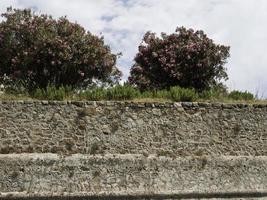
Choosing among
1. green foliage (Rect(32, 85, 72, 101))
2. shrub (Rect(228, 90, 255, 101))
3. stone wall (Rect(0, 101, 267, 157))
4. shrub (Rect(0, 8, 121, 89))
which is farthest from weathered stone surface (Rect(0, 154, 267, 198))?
shrub (Rect(0, 8, 121, 89))

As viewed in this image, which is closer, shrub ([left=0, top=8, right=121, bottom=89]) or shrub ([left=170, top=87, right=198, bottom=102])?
shrub ([left=170, top=87, right=198, bottom=102])

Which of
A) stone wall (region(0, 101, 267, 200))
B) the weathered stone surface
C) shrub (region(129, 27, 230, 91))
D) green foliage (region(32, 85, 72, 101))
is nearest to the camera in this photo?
the weathered stone surface

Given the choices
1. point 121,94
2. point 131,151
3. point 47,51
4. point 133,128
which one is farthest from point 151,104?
point 47,51

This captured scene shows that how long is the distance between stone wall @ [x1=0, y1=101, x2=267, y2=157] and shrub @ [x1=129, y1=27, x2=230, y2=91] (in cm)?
433

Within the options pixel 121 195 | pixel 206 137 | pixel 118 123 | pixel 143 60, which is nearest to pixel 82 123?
pixel 118 123

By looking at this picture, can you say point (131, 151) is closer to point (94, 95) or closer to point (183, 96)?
point (94, 95)

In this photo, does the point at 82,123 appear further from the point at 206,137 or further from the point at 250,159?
the point at 250,159

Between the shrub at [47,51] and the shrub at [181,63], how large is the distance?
5.77 feet

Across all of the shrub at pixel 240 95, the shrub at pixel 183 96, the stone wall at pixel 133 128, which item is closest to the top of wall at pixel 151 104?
the stone wall at pixel 133 128

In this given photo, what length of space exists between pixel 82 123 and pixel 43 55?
4078mm

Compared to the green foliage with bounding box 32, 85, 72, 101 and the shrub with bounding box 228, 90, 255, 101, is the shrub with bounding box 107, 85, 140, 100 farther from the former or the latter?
the shrub with bounding box 228, 90, 255, 101

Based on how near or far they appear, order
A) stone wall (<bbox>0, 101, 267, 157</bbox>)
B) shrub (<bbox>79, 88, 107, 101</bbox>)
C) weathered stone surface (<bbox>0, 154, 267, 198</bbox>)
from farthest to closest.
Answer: shrub (<bbox>79, 88, 107, 101</bbox>) < stone wall (<bbox>0, 101, 267, 157</bbox>) < weathered stone surface (<bbox>0, 154, 267, 198</bbox>)

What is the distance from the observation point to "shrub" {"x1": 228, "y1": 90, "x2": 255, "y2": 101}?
17.7 m

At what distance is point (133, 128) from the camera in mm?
15508
